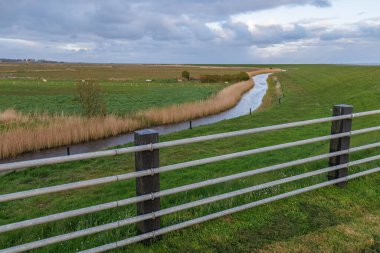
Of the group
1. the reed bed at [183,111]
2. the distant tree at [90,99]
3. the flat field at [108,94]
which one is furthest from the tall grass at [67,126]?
the flat field at [108,94]

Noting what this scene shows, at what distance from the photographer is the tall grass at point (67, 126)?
16469mm

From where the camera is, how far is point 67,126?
62.1 feet

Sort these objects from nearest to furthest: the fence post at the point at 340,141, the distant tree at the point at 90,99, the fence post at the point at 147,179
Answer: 1. the fence post at the point at 147,179
2. the fence post at the point at 340,141
3. the distant tree at the point at 90,99

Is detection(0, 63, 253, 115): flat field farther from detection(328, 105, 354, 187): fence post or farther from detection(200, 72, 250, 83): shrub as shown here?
detection(328, 105, 354, 187): fence post

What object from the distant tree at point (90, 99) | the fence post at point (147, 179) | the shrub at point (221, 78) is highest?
the fence post at point (147, 179)

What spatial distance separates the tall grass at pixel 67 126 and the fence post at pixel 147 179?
13.7 metres

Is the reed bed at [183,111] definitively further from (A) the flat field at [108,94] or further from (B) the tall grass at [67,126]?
(A) the flat field at [108,94]

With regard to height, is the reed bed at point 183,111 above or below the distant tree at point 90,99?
below

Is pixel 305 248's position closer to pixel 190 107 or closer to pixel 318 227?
pixel 318 227

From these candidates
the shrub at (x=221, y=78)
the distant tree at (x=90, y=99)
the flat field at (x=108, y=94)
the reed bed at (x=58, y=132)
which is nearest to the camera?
the reed bed at (x=58, y=132)

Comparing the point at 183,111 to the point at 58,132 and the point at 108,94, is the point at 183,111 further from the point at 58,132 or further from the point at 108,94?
the point at 108,94

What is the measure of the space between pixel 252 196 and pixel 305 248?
1.48 meters

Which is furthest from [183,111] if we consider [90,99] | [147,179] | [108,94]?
[147,179]

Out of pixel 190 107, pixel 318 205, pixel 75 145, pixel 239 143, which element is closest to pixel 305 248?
pixel 318 205
